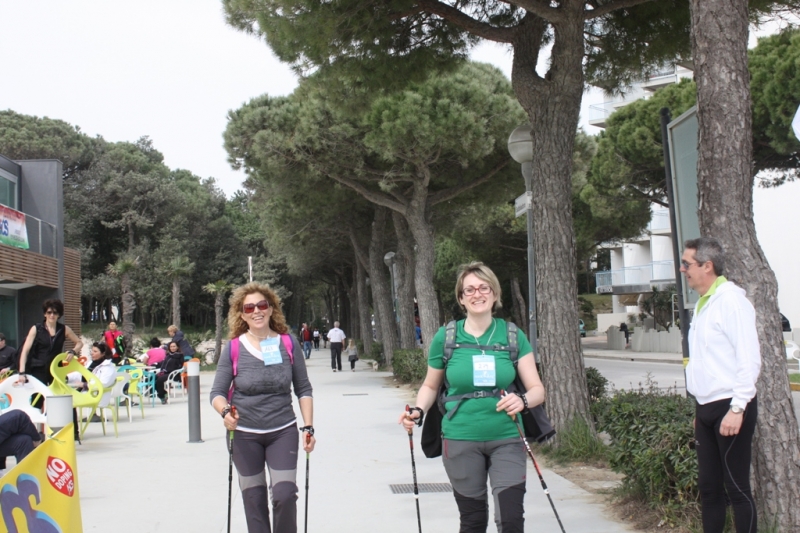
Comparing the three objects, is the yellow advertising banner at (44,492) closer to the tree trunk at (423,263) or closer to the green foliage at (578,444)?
the green foliage at (578,444)

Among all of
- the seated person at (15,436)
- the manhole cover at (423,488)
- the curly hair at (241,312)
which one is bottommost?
the manhole cover at (423,488)

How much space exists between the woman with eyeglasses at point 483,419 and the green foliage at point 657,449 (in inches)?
60.6

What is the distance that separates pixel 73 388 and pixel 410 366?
9.44m

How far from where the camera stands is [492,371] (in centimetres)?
387

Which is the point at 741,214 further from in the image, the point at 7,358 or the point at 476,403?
the point at 7,358

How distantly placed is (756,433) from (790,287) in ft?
96.1

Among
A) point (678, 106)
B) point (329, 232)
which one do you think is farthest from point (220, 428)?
point (678, 106)

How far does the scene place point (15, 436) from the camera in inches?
235

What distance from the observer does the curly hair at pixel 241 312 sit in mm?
4746

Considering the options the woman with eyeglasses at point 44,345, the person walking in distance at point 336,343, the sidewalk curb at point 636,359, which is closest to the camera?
the woman with eyeglasses at point 44,345

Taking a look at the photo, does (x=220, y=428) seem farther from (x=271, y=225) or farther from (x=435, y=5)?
(x=271, y=225)

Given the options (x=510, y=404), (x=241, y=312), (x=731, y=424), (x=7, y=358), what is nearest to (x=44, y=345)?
(x=7, y=358)

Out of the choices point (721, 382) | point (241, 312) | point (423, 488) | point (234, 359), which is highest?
point (241, 312)

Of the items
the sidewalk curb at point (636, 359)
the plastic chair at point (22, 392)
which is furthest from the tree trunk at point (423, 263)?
the plastic chair at point (22, 392)
